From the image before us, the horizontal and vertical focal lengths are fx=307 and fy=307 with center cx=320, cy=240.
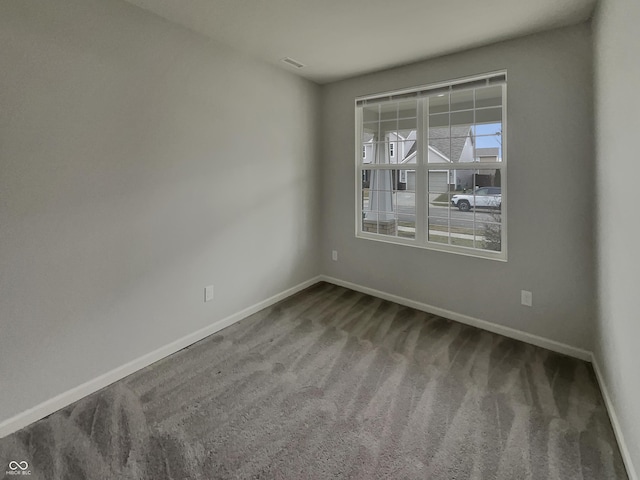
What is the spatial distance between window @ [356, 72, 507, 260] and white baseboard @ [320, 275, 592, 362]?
61cm

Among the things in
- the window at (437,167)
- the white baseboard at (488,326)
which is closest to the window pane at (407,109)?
the window at (437,167)

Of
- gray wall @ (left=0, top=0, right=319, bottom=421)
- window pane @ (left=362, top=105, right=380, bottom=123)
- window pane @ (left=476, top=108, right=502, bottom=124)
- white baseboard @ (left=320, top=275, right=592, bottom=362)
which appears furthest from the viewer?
window pane @ (left=362, top=105, right=380, bottom=123)

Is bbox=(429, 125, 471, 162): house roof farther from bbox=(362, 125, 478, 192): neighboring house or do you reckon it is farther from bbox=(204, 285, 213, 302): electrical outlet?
bbox=(204, 285, 213, 302): electrical outlet

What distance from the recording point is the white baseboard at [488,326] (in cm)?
236

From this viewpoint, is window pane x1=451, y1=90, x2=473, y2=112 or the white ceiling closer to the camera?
the white ceiling

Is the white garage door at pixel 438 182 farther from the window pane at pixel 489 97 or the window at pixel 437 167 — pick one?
the window pane at pixel 489 97

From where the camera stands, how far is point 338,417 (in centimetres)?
175

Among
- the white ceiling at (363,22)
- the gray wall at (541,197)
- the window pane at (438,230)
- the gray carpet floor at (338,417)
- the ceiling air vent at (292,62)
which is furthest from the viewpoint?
the window pane at (438,230)

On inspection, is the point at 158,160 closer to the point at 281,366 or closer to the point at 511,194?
the point at 281,366

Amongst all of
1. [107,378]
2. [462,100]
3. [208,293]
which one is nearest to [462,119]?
[462,100]

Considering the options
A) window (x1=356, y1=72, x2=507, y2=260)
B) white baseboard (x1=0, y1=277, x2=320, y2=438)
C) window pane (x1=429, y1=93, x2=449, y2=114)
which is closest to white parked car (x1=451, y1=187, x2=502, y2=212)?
window (x1=356, y1=72, x2=507, y2=260)

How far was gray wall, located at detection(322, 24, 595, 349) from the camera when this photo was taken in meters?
2.23

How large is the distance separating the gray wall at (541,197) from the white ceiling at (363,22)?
0.18 metres

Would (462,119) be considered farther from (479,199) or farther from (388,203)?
(388,203)
